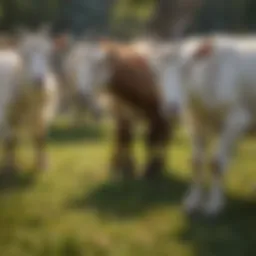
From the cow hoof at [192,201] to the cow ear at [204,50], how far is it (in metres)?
0.30

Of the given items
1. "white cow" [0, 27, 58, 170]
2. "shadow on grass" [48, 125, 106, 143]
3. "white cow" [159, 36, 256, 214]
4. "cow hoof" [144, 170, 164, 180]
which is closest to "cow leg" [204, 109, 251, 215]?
"white cow" [159, 36, 256, 214]

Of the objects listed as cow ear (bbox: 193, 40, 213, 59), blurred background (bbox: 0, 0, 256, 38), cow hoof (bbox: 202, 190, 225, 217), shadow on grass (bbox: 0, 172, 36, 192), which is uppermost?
blurred background (bbox: 0, 0, 256, 38)

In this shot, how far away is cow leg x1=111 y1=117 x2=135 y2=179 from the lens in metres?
2.02

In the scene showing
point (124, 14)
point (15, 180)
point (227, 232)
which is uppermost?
point (124, 14)

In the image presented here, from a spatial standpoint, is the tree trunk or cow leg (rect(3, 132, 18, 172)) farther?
cow leg (rect(3, 132, 18, 172))

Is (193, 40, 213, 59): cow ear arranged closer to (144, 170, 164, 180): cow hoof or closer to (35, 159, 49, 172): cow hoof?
(144, 170, 164, 180): cow hoof

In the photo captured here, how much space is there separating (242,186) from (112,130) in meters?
0.32

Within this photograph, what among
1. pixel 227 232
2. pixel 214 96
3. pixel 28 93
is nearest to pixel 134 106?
pixel 214 96

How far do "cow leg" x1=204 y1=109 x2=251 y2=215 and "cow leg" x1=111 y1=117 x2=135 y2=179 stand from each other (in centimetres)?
20

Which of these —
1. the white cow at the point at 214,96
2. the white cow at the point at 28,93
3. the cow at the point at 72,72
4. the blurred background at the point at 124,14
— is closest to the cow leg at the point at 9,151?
the white cow at the point at 28,93

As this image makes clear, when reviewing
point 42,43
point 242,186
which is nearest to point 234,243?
point 242,186

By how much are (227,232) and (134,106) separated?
41 centimetres

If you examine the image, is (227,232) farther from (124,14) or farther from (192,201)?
(124,14)

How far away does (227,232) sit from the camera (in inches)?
81.8
